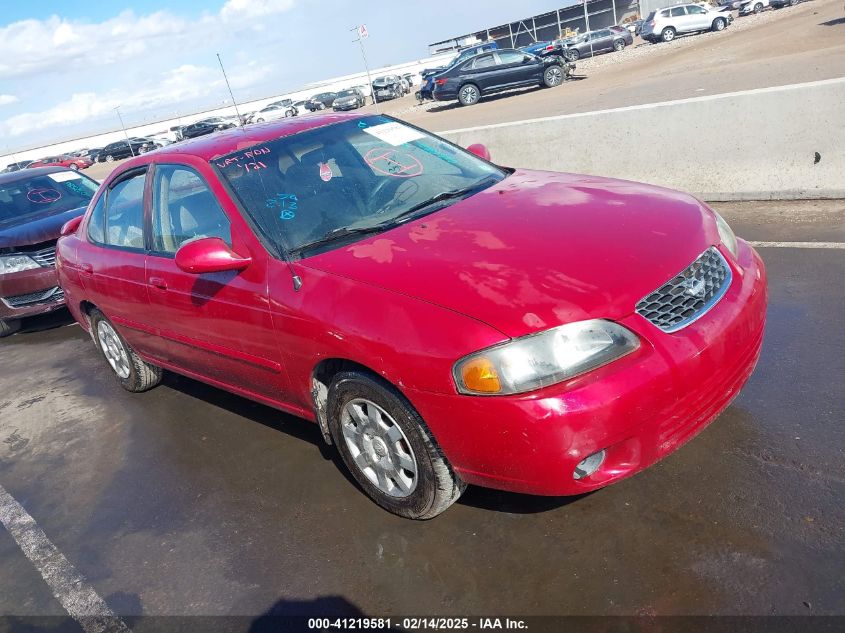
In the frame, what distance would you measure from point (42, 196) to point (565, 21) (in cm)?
6876

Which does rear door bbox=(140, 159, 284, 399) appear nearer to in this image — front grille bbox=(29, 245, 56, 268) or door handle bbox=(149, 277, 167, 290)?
door handle bbox=(149, 277, 167, 290)

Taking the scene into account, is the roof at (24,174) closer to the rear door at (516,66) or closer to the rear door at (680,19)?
the rear door at (516,66)

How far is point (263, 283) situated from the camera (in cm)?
333

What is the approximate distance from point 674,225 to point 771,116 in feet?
14.6

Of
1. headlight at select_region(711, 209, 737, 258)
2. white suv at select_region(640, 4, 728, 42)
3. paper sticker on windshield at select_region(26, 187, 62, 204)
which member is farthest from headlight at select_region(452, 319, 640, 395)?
white suv at select_region(640, 4, 728, 42)

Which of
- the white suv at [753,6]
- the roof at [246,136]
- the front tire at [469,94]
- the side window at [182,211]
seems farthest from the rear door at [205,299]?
the white suv at [753,6]

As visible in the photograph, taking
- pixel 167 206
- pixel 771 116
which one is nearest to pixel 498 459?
pixel 167 206

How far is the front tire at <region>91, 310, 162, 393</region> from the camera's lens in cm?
521

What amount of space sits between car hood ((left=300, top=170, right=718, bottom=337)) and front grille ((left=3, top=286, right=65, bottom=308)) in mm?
5547

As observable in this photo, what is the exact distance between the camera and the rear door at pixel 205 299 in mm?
3436

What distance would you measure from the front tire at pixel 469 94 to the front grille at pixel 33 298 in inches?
875

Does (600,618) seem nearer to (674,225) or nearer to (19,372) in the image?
(674,225)

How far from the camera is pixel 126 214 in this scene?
457 centimetres

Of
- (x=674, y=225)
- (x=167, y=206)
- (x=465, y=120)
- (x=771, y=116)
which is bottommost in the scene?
(x=465, y=120)
